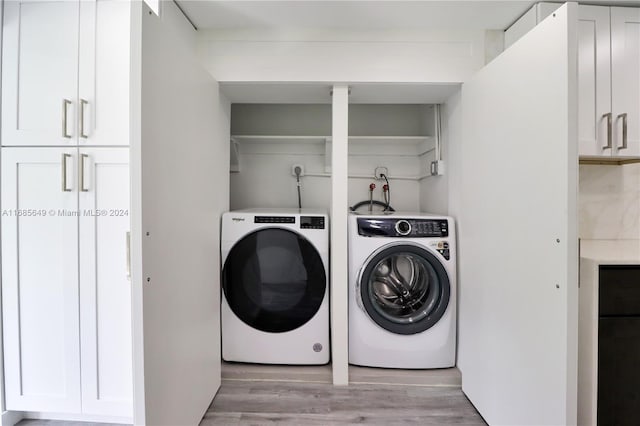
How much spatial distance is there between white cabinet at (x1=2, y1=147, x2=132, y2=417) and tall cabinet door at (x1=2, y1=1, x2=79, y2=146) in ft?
0.31

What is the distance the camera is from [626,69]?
1.54 m

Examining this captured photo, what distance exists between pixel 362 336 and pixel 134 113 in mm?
1615

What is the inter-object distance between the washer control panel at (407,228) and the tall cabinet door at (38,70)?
1.61 meters

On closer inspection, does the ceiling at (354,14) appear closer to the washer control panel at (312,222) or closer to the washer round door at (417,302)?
the washer control panel at (312,222)

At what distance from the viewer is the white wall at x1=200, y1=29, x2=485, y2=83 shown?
1.74 metres

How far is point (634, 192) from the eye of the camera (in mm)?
1894

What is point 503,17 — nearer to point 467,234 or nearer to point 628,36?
point 628,36

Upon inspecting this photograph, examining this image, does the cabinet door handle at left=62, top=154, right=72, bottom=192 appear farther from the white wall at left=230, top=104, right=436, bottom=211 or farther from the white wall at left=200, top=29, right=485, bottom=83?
the white wall at left=230, top=104, right=436, bottom=211

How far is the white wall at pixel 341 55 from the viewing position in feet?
5.71

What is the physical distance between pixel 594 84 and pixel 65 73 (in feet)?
8.34

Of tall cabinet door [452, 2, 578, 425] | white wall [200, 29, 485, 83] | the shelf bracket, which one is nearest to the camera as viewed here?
tall cabinet door [452, 2, 578, 425]

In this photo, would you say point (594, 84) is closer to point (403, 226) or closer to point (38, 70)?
point (403, 226)

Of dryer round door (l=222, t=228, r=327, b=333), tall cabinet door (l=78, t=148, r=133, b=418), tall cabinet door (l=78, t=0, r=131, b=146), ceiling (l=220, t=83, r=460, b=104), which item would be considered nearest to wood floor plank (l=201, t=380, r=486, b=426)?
dryer round door (l=222, t=228, r=327, b=333)

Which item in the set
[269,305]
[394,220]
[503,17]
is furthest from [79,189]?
[503,17]
